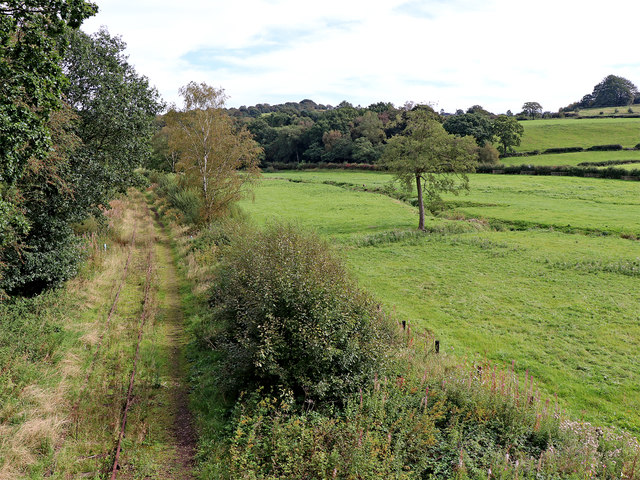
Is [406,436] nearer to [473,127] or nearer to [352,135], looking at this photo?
[473,127]

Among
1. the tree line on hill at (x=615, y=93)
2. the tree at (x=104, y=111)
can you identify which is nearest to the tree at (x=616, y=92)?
the tree line on hill at (x=615, y=93)

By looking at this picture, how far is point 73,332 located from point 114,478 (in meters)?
7.30

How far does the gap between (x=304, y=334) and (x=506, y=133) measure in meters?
87.4

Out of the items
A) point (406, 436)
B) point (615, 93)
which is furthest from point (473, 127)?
point (615, 93)

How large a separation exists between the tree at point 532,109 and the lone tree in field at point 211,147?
480 ft

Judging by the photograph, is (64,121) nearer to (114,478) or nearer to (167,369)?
(167,369)

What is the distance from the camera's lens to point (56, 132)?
14.6 metres

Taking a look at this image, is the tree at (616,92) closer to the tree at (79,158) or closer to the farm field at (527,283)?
the farm field at (527,283)

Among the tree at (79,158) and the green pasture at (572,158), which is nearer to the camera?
the tree at (79,158)

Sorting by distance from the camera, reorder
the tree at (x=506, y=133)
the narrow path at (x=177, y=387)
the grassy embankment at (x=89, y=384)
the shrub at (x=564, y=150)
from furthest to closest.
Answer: the tree at (x=506, y=133), the shrub at (x=564, y=150), the narrow path at (x=177, y=387), the grassy embankment at (x=89, y=384)

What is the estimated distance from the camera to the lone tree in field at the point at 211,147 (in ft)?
109

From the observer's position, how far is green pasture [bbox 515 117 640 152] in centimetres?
8306

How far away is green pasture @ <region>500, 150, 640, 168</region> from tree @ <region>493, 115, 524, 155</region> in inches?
246

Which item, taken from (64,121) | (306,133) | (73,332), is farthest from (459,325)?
(306,133)
